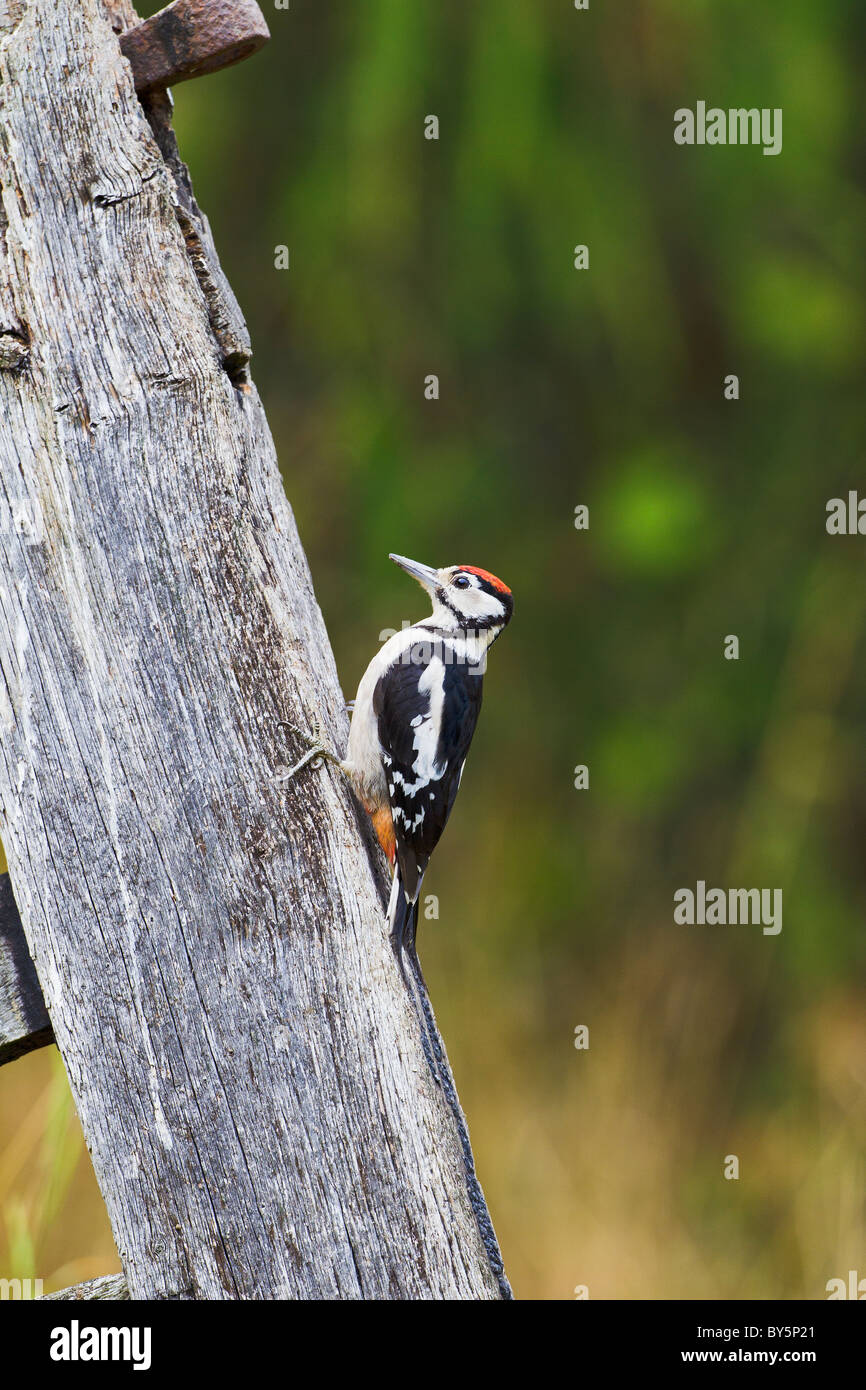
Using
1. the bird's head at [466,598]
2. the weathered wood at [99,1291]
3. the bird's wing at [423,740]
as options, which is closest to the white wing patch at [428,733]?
the bird's wing at [423,740]

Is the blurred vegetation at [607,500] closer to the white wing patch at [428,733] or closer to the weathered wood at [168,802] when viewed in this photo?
the white wing patch at [428,733]

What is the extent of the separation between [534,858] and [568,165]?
109 inches

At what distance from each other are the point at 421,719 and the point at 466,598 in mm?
464

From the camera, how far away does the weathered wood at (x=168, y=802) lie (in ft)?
4.74

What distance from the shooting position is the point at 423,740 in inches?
109

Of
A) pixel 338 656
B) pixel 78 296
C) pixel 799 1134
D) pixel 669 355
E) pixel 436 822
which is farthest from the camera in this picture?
pixel 338 656

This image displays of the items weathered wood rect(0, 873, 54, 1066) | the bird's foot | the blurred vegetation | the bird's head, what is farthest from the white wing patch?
the blurred vegetation

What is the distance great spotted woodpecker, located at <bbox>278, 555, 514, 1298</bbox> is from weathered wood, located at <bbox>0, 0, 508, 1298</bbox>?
121 millimetres

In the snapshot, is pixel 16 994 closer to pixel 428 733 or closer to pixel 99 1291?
pixel 99 1291

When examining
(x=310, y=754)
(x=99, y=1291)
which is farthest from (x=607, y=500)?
(x=99, y=1291)

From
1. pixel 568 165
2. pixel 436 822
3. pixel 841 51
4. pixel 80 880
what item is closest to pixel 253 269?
pixel 568 165

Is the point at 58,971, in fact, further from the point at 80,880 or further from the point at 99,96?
the point at 99,96

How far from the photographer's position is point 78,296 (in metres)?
1.60

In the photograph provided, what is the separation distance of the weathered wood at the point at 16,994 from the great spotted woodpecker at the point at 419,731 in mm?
398
